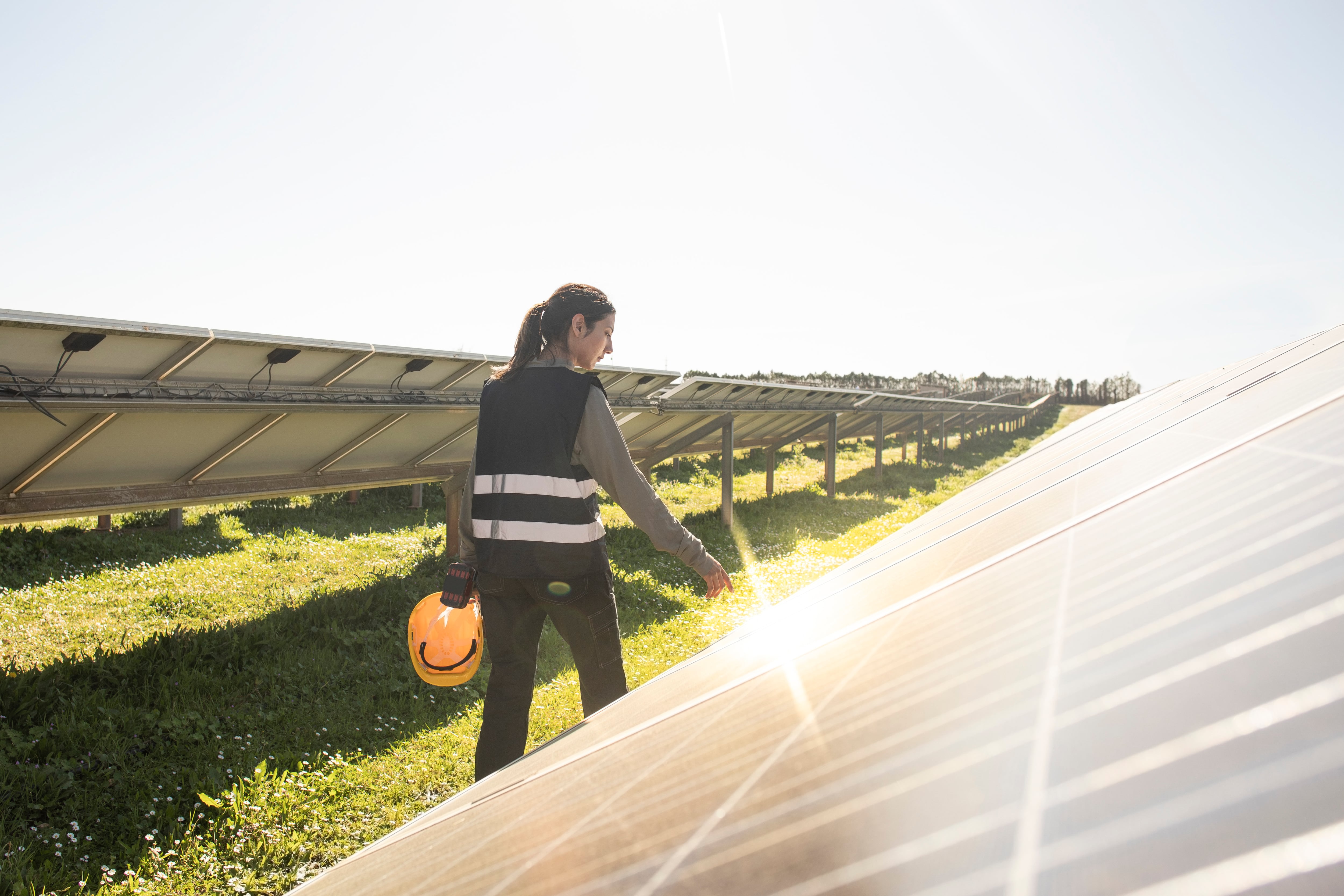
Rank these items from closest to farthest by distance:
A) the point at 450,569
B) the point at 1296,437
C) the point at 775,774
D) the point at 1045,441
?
the point at 775,774, the point at 1296,437, the point at 450,569, the point at 1045,441

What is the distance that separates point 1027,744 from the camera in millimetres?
666

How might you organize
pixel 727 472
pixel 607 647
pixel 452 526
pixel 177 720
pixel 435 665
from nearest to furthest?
pixel 607 647 → pixel 435 665 → pixel 177 720 → pixel 452 526 → pixel 727 472

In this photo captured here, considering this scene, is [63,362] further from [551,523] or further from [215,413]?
[551,523]

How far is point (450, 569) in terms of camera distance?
9.48ft

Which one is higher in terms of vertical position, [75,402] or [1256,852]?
[75,402]

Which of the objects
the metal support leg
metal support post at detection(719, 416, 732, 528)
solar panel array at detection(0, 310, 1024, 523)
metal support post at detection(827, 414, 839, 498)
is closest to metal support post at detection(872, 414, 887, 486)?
metal support post at detection(827, 414, 839, 498)

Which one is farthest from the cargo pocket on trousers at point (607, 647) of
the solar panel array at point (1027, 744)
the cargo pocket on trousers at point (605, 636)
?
the solar panel array at point (1027, 744)

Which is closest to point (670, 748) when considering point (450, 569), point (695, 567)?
point (695, 567)

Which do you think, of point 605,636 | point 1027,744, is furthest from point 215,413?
point 1027,744

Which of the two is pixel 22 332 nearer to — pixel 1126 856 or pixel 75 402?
pixel 75 402

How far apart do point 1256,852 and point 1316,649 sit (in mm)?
311

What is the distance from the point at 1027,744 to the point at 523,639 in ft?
7.15

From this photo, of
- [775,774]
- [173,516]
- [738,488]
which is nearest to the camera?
[775,774]

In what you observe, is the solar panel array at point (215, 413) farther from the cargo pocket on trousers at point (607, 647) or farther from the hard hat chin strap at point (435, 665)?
the cargo pocket on trousers at point (607, 647)
